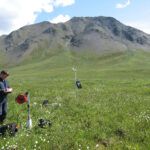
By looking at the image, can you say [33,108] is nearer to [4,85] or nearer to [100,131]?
[4,85]

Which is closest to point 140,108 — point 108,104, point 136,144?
point 108,104

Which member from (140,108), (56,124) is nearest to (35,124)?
(56,124)

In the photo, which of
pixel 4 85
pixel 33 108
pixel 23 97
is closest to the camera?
pixel 23 97

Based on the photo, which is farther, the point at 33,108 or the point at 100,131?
the point at 33,108

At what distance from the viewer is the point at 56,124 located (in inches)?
742

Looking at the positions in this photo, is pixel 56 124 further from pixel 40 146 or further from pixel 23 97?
pixel 40 146

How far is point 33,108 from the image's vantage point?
2331cm

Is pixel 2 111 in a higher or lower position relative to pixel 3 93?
lower

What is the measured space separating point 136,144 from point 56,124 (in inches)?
166

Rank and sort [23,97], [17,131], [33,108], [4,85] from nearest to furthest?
1. [17,131]
2. [23,97]
3. [4,85]
4. [33,108]

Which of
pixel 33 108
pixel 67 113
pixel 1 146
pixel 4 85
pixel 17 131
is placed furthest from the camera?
pixel 33 108

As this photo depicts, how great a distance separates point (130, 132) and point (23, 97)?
4764 mm

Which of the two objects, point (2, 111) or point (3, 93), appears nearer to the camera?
point (2, 111)

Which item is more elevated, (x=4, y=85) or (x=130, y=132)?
(x=4, y=85)
